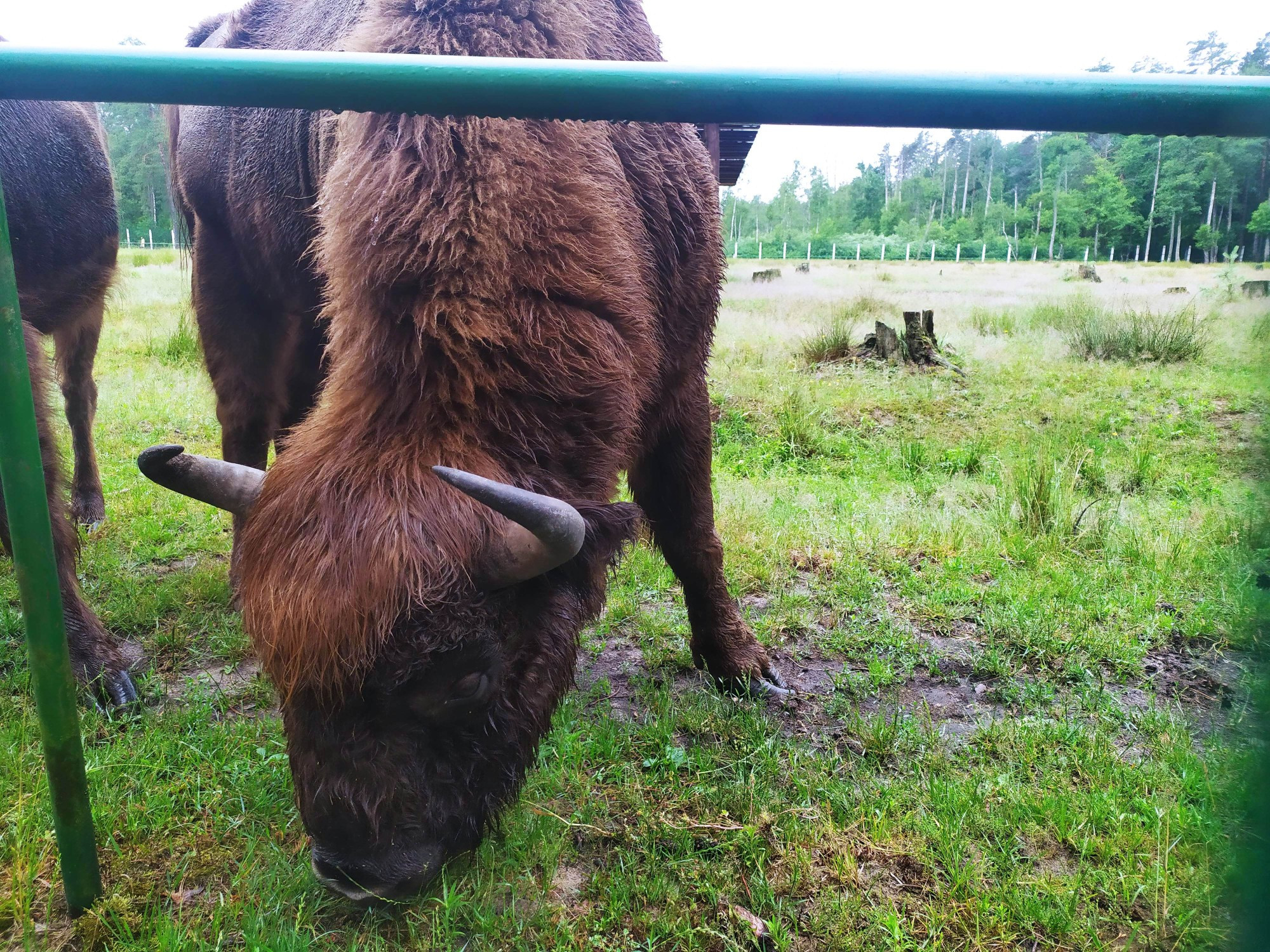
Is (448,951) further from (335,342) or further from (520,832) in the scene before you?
(335,342)

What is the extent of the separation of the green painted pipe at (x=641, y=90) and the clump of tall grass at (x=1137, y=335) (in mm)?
10094

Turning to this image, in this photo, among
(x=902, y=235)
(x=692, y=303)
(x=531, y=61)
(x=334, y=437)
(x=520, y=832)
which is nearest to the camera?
(x=531, y=61)

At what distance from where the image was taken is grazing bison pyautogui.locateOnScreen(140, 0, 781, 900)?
6.02 ft

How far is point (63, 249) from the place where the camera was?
4.19 m

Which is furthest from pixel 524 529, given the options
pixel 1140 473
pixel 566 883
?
pixel 1140 473

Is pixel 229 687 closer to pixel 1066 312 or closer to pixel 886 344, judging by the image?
pixel 886 344

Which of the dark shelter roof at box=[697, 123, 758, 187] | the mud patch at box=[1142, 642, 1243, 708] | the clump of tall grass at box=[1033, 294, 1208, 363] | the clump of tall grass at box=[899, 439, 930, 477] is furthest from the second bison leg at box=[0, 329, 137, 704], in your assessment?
the clump of tall grass at box=[1033, 294, 1208, 363]

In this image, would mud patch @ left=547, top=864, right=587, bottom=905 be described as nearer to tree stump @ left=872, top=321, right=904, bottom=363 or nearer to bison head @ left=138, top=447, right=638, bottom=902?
bison head @ left=138, top=447, right=638, bottom=902

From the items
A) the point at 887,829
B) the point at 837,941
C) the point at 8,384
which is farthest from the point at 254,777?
the point at 887,829

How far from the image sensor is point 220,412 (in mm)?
4688

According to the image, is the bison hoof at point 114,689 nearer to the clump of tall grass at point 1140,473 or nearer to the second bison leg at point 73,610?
the second bison leg at point 73,610

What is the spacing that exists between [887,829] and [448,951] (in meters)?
1.42

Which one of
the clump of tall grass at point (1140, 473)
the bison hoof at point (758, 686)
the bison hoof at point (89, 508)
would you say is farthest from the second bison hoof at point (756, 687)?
the bison hoof at point (89, 508)

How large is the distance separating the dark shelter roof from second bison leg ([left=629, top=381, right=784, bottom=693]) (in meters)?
3.61
